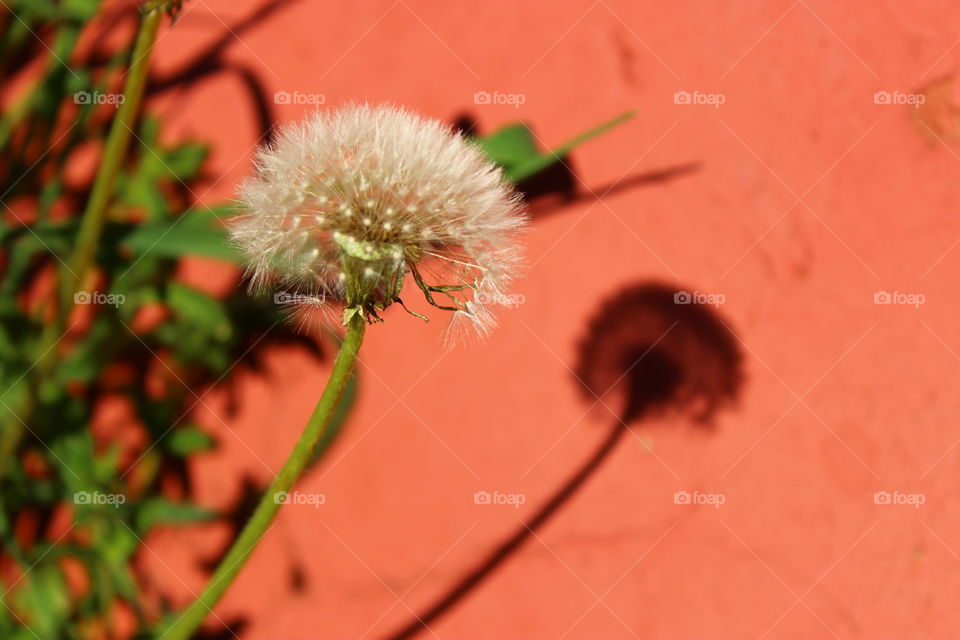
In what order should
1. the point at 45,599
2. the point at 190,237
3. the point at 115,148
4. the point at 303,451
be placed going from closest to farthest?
the point at 303,451, the point at 115,148, the point at 190,237, the point at 45,599

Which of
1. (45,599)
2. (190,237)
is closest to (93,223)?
(190,237)

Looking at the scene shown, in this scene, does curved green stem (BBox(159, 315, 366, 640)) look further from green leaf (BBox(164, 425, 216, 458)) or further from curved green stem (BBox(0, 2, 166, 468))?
green leaf (BBox(164, 425, 216, 458))

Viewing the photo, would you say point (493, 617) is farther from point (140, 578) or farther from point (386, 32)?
point (386, 32)

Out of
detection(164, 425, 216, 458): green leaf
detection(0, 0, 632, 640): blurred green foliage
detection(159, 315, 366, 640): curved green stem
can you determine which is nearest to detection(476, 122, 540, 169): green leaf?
detection(0, 0, 632, 640): blurred green foliage

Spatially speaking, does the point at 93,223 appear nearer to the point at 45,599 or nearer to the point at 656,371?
the point at 45,599

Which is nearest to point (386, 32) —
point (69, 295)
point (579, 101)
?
point (579, 101)
